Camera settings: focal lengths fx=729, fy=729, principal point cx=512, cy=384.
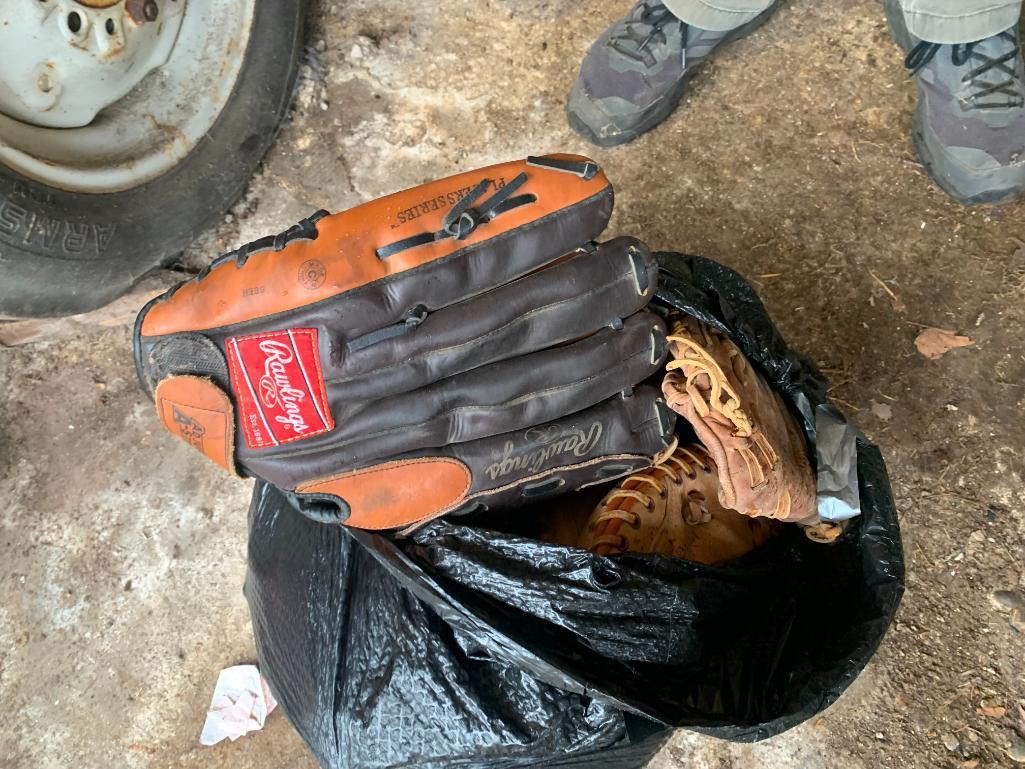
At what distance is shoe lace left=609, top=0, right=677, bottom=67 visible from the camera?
1.50 metres

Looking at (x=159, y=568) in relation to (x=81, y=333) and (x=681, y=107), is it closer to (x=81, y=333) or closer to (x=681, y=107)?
(x=81, y=333)

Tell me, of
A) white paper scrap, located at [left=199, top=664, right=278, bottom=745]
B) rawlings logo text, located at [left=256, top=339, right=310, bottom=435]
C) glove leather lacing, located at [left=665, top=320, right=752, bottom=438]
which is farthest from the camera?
white paper scrap, located at [left=199, top=664, right=278, bottom=745]

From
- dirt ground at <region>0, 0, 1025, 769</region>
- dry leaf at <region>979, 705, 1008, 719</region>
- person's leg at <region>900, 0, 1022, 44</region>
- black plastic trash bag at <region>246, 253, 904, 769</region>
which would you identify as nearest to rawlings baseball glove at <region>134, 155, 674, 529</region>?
black plastic trash bag at <region>246, 253, 904, 769</region>

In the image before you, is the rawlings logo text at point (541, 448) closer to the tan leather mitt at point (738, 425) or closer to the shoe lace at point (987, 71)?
the tan leather mitt at point (738, 425)

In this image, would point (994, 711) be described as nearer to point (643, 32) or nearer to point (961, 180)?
point (961, 180)

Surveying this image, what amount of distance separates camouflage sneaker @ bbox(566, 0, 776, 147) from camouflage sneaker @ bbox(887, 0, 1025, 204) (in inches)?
15.7

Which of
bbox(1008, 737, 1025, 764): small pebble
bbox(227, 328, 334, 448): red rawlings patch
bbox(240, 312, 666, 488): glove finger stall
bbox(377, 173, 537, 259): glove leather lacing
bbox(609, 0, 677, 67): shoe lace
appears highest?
bbox(377, 173, 537, 259): glove leather lacing

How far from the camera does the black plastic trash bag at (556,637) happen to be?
3.15 feet

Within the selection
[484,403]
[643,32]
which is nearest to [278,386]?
[484,403]

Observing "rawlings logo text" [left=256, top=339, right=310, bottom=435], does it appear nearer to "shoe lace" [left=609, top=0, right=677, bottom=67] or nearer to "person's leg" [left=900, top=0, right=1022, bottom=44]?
"shoe lace" [left=609, top=0, right=677, bottom=67]

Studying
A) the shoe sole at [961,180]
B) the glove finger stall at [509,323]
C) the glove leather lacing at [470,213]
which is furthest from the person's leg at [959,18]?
the glove leather lacing at [470,213]

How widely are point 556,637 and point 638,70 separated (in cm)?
114

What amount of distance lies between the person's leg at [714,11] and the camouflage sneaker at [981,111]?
31 centimetres

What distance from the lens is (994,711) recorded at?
3.97 ft
